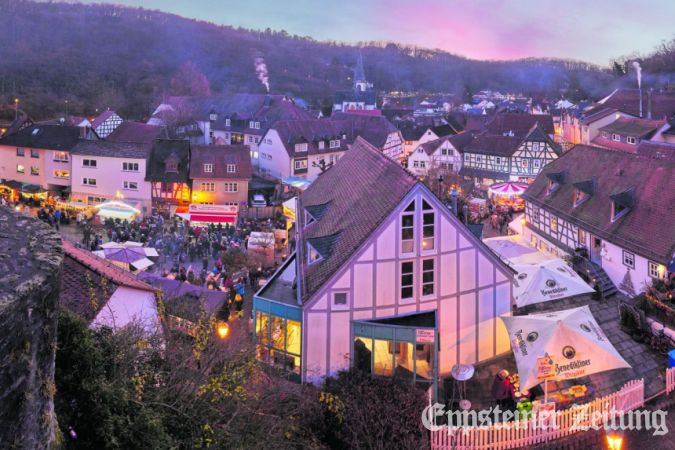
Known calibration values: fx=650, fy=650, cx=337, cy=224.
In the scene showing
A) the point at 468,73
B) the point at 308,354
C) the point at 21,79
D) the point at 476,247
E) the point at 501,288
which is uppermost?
the point at 468,73

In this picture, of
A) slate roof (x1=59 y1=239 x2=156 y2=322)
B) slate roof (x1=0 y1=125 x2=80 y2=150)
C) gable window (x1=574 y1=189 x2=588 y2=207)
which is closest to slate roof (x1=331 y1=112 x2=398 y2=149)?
slate roof (x1=0 y1=125 x2=80 y2=150)

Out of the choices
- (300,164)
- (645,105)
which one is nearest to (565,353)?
(300,164)

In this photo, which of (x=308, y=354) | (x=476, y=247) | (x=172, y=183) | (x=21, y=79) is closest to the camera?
(x=308, y=354)

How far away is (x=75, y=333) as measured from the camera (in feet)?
28.2

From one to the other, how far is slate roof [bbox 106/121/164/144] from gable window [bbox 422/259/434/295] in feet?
114

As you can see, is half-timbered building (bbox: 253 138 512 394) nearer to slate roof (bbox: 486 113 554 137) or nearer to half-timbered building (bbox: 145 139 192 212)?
half-timbered building (bbox: 145 139 192 212)

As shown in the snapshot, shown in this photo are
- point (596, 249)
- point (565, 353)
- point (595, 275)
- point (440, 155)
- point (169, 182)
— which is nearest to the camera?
point (565, 353)

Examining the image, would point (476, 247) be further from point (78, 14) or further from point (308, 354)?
point (78, 14)

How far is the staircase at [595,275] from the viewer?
2267 centimetres

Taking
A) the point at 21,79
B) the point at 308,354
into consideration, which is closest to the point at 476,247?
the point at 308,354

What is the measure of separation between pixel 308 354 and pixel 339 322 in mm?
1075

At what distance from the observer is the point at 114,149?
4400 cm

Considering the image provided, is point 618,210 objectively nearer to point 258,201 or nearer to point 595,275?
point 595,275

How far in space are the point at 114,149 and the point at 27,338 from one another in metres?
42.0
